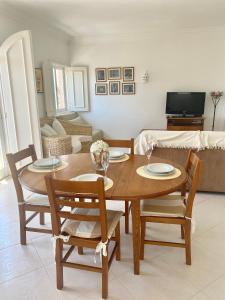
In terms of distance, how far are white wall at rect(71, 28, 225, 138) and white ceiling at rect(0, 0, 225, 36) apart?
39cm

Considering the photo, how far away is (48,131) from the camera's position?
443 cm

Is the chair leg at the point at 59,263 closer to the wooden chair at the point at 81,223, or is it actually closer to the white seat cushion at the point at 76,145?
the wooden chair at the point at 81,223

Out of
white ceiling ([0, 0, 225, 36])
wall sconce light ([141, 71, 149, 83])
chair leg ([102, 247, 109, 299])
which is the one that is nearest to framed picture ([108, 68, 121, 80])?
wall sconce light ([141, 71, 149, 83])

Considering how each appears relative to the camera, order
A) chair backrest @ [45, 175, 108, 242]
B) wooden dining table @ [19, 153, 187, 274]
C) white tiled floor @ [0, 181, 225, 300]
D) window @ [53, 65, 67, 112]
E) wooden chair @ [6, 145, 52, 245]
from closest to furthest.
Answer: chair backrest @ [45, 175, 108, 242], wooden dining table @ [19, 153, 187, 274], white tiled floor @ [0, 181, 225, 300], wooden chair @ [6, 145, 52, 245], window @ [53, 65, 67, 112]

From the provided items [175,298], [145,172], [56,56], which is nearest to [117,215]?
[145,172]

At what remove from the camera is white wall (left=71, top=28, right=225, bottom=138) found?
5625 millimetres

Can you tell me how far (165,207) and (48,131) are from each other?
3077 millimetres

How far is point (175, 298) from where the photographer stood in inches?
64.4

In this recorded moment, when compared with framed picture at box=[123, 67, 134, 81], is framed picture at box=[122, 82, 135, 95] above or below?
below

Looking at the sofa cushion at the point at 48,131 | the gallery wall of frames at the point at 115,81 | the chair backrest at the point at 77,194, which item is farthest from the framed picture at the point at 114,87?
the chair backrest at the point at 77,194

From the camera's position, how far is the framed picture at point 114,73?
605 centimetres

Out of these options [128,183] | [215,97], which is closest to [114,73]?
[215,97]

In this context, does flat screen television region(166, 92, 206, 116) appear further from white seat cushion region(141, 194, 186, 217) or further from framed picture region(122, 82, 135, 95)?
white seat cushion region(141, 194, 186, 217)

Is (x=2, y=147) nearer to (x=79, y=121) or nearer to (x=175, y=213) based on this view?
(x=79, y=121)
